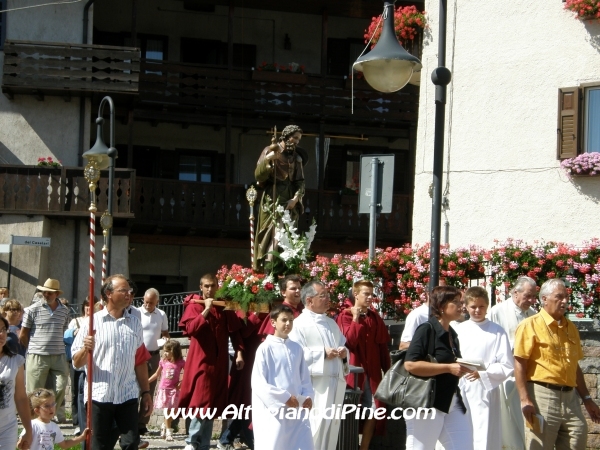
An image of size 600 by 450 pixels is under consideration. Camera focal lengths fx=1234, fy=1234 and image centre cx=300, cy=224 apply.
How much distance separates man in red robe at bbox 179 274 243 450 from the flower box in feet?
63.4

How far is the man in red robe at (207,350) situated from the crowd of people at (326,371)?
0.04 feet

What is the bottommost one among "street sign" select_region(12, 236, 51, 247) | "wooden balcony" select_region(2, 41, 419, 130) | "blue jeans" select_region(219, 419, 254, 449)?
"blue jeans" select_region(219, 419, 254, 449)

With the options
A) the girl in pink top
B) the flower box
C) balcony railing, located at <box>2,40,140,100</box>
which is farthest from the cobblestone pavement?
the flower box

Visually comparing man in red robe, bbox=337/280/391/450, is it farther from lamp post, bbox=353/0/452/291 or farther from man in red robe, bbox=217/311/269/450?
lamp post, bbox=353/0/452/291

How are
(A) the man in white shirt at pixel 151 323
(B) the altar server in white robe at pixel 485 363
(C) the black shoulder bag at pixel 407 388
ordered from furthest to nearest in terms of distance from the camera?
(A) the man in white shirt at pixel 151 323 → (B) the altar server in white robe at pixel 485 363 → (C) the black shoulder bag at pixel 407 388

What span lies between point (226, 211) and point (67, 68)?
5252mm

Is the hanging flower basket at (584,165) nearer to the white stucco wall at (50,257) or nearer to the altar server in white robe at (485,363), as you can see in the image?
the altar server in white robe at (485,363)

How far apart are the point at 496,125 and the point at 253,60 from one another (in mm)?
14228

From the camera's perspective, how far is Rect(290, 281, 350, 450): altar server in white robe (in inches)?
442

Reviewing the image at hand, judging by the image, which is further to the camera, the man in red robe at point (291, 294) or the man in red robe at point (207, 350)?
the man in red robe at point (207, 350)

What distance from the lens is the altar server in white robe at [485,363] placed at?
10.4 metres

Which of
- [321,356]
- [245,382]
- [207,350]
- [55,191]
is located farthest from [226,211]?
[321,356]

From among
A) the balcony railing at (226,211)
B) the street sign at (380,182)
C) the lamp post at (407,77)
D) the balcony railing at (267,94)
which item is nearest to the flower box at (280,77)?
the balcony railing at (267,94)

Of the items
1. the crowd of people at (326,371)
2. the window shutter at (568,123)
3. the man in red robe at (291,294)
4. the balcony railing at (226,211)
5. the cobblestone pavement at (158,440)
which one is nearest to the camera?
the crowd of people at (326,371)
